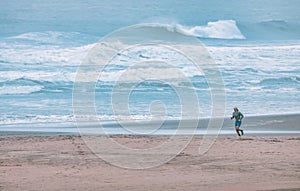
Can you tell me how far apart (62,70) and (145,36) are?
10517 mm

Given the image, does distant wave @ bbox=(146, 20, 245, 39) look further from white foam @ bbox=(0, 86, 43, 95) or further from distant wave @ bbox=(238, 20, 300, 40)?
white foam @ bbox=(0, 86, 43, 95)

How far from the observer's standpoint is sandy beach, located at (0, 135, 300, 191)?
29.9ft

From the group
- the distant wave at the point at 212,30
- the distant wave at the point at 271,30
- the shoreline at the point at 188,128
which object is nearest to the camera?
the shoreline at the point at 188,128

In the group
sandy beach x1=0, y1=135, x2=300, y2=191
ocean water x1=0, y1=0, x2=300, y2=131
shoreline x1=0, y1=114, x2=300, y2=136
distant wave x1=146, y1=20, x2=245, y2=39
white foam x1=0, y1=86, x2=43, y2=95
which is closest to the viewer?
sandy beach x1=0, y1=135, x2=300, y2=191

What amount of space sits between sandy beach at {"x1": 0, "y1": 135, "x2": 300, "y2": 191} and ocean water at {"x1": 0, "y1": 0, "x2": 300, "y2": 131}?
4198mm

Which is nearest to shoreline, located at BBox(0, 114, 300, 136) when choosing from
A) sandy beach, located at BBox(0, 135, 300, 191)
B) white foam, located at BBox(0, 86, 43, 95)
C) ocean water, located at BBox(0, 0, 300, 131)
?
ocean water, located at BBox(0, 0, 300, 131)

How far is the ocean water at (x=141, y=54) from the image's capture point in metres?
19.9

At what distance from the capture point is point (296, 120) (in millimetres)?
17156

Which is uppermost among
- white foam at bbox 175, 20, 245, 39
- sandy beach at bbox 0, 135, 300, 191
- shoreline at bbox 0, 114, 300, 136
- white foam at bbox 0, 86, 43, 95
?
white foam at bbox 175, 20, 245, 39

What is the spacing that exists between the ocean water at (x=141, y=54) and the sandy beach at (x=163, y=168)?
13.8 feet

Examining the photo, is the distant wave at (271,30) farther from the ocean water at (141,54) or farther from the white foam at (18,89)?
the white foam at (18,89)

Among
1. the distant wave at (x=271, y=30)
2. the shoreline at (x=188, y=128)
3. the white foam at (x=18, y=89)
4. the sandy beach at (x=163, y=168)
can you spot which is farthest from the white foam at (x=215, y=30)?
the sandy beach at (x=163, y=168)

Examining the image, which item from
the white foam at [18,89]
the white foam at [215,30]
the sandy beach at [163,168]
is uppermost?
the white foam at [215,30]

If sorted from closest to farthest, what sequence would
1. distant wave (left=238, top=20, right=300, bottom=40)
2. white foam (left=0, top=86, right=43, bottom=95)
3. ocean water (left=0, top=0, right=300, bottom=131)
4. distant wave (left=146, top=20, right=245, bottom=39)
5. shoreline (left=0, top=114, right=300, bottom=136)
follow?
shoreline (left=0, top=114, right=300, bottom=136) → ocean water (left=0, top=0, right=300, bottom=131) → white foam (left=0, top=86, right=43, bottom=95) → distant wave (left=146, top=20, right=245, bottom=39) → distant wave (left=238, top=20, right=300, bottom=40)
